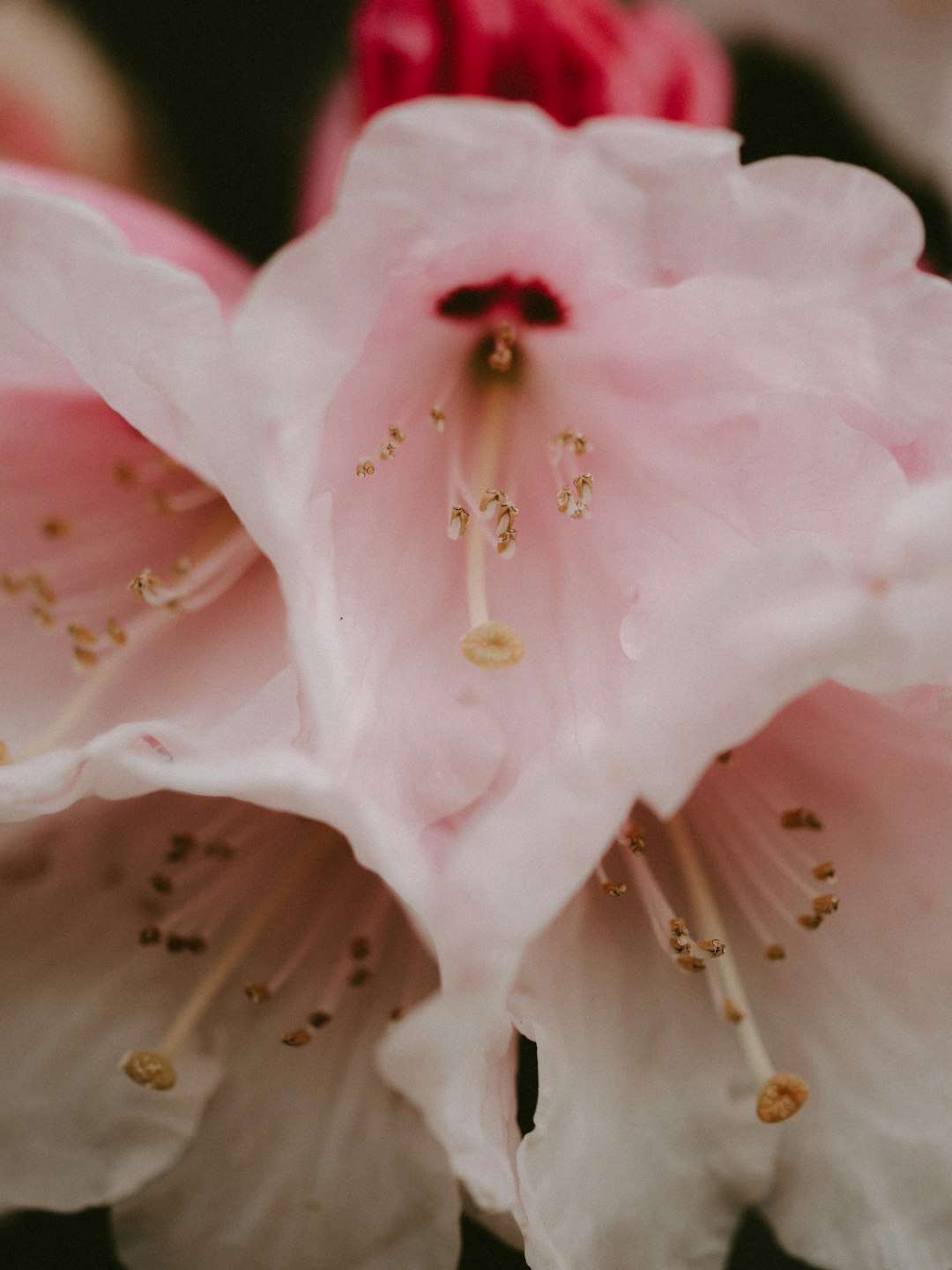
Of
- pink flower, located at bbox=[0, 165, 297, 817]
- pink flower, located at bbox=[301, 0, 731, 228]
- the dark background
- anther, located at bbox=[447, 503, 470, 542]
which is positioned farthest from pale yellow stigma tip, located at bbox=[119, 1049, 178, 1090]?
the dark background

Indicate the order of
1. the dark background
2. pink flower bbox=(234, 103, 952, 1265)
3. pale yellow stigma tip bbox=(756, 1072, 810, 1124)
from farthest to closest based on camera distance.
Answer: the dark background < pale yellow stigma tip bbox=(756, 1072, 810, 1124) < pink flower bbox=(234, 103, 952, 1265)

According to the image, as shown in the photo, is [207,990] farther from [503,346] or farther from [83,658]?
[503,346]

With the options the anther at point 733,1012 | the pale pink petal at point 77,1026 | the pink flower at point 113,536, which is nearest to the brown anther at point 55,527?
the pink flower at point 113,536

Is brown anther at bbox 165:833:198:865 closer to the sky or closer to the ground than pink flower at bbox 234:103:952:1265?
closer to the ground

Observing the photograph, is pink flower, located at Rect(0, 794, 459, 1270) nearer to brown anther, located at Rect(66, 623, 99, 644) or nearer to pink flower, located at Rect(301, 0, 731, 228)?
brown anther, located at Rect(66, 623, 99, 644)

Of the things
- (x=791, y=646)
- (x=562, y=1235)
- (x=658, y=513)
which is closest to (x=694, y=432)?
(x=658, y=513)

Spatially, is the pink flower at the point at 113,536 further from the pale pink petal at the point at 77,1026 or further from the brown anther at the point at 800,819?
the brown anther at the point at 800,819

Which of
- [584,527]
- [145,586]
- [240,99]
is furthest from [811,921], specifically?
[240,99]

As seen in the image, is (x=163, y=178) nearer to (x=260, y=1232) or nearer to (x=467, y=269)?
(x=467, y=269)
